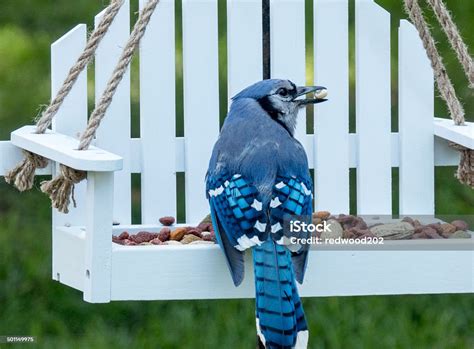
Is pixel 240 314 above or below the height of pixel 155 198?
below

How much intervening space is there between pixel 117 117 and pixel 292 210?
0.96 meters

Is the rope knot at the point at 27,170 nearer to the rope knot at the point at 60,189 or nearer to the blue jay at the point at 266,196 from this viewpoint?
the rope knot at the point at 60,189

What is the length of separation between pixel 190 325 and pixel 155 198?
107cm

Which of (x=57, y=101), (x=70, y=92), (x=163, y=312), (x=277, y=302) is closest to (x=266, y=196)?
(x=277, y=302)

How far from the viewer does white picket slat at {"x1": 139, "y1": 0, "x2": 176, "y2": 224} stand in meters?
4.42

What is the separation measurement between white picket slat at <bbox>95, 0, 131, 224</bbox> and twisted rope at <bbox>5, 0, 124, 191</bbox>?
12.8 inches

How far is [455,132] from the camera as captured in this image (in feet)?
14.0

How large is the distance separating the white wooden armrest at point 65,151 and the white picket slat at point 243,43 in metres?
0.65

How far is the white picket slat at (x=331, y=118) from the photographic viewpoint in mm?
4520

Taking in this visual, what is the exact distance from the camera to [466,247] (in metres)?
3.74

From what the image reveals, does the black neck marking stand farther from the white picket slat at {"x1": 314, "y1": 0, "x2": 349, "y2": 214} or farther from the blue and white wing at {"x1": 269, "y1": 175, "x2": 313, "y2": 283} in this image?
the white picket slat at {"x1": 314, "y1": 0, "x2": 349, "y2": 214}

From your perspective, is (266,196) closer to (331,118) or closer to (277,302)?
(277,302)

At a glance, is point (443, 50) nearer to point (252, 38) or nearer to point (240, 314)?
point (240, 314)

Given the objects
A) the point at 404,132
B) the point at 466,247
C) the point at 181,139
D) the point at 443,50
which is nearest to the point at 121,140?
the point at 181,139
